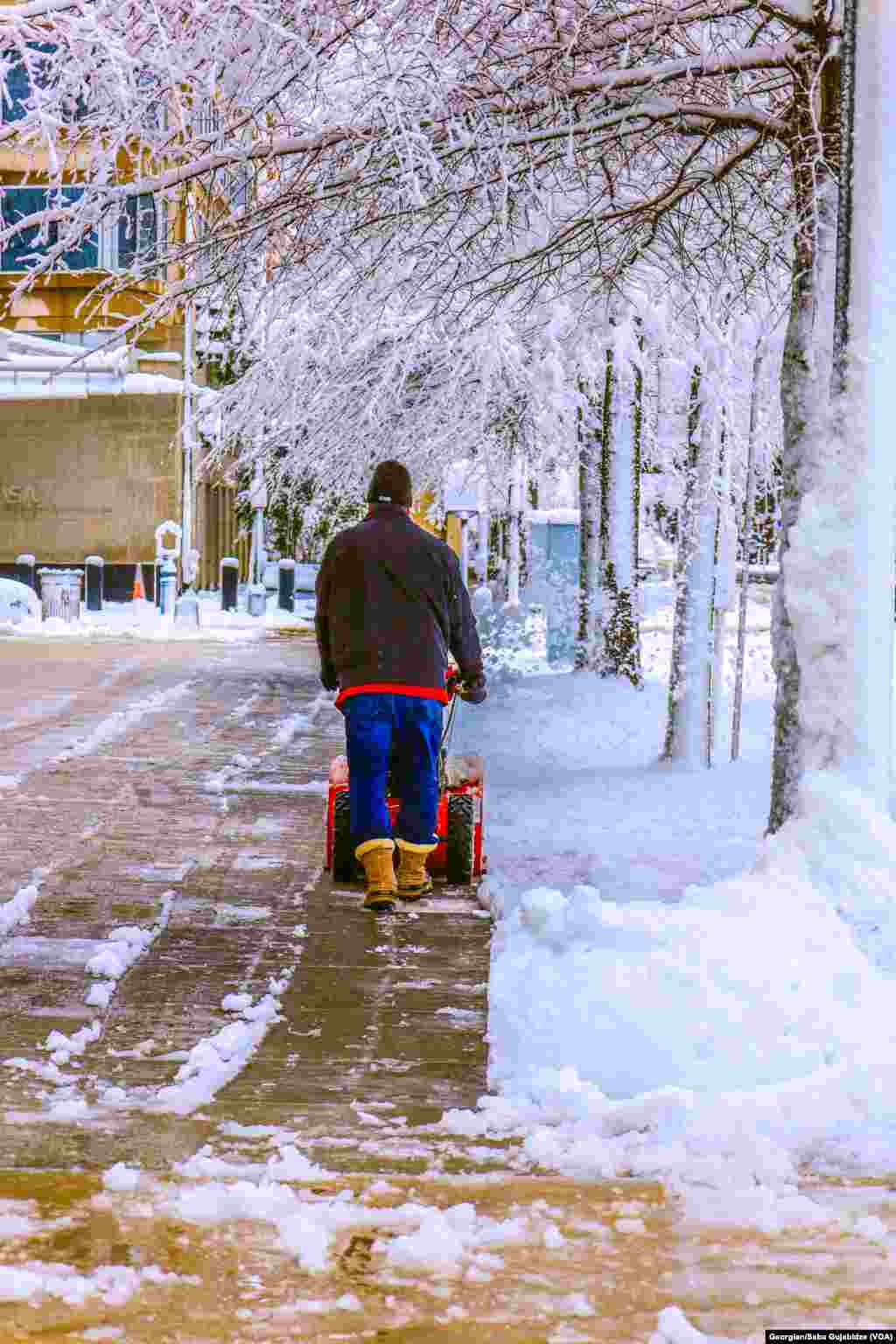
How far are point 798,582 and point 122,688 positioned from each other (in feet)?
40.1

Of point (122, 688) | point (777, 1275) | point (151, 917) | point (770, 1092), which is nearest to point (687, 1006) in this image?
point (770, 1092)

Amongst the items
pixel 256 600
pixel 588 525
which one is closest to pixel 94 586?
pixel 256 600

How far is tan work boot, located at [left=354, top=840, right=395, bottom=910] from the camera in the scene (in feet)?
25.0

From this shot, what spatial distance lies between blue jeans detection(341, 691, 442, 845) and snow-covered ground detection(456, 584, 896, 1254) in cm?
49

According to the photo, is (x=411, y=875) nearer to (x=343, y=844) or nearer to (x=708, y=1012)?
(x=343, y=844)

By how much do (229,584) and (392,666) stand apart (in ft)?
91.5

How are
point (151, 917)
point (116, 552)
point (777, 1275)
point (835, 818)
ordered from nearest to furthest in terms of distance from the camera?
point (777, 1275)
point (835, 818)
point (151, 917)
point (116, 552)

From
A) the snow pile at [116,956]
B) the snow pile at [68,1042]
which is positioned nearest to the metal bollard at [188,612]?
the snow pile at [116,956]

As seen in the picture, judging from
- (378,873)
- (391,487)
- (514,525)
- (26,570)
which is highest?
(391,487)

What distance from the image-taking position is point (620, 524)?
1697 centimetres

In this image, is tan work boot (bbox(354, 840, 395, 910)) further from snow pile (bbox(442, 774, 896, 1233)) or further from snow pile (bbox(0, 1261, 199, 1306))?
snow pile (bbox(0, 1261, 199, 1306))

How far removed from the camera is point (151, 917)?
744 cm

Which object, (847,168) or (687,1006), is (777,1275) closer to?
(687,1006)

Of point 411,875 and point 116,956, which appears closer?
point 116,956
